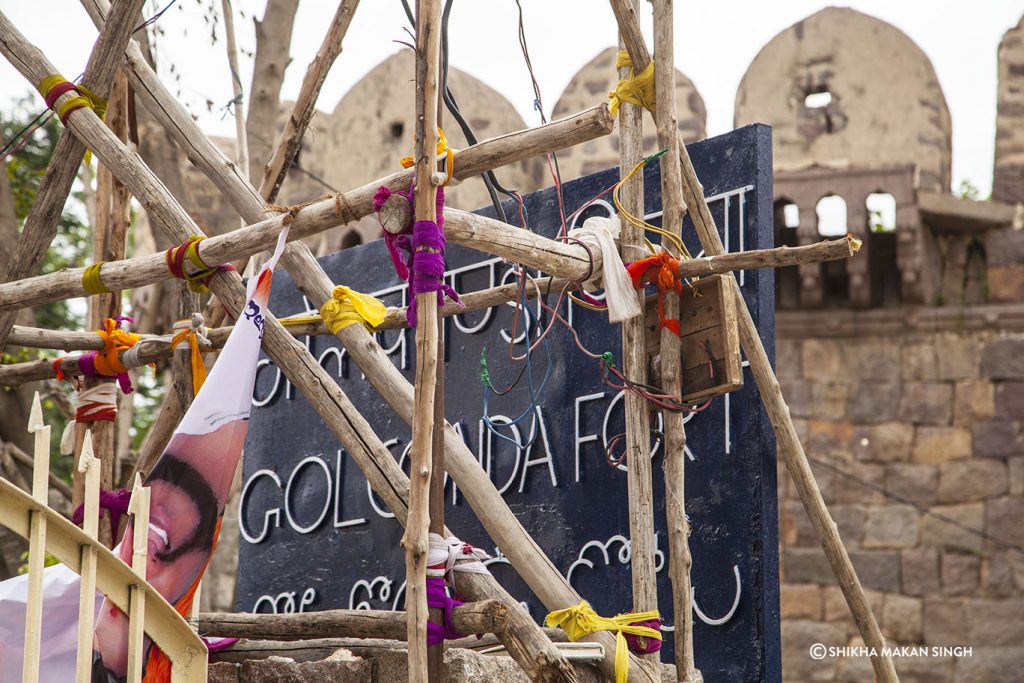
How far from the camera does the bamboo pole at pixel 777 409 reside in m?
4.11

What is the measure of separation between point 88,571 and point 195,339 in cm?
184

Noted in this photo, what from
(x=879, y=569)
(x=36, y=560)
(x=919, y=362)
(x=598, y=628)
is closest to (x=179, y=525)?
(x=36, y=560)

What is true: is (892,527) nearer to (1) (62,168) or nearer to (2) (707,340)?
(2) (707,340)

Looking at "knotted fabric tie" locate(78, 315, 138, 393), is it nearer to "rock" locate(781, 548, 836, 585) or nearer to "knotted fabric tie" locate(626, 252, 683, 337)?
"knotted fabric tie" locate(626, 252, 683, 337)

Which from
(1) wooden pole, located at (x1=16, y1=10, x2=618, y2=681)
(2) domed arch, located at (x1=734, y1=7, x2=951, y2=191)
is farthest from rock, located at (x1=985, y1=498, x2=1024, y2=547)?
(1) wooden pole, located at (x1=16, y1=10, x2=618, y2=681)

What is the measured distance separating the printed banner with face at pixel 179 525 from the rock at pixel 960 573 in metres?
5.61

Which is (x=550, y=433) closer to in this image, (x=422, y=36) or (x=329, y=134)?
(x=422, y=36)

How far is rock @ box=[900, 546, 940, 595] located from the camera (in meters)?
7.90

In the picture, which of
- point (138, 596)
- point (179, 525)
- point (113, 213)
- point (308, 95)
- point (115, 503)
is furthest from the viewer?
point (113, 213)

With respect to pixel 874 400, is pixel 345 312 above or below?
below

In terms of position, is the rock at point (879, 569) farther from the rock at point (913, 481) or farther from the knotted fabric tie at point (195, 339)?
the knotted fabric tie at point (195, 339)

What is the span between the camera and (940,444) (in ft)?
26.4

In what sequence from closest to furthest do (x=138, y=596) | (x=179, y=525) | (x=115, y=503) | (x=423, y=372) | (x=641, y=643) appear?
(x=138, y=596), (x=423, y=372), (x=179, y=525), (x=641, y=643), (x=115, y=503)

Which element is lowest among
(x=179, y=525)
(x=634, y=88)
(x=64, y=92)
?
(x=179, y=525)
